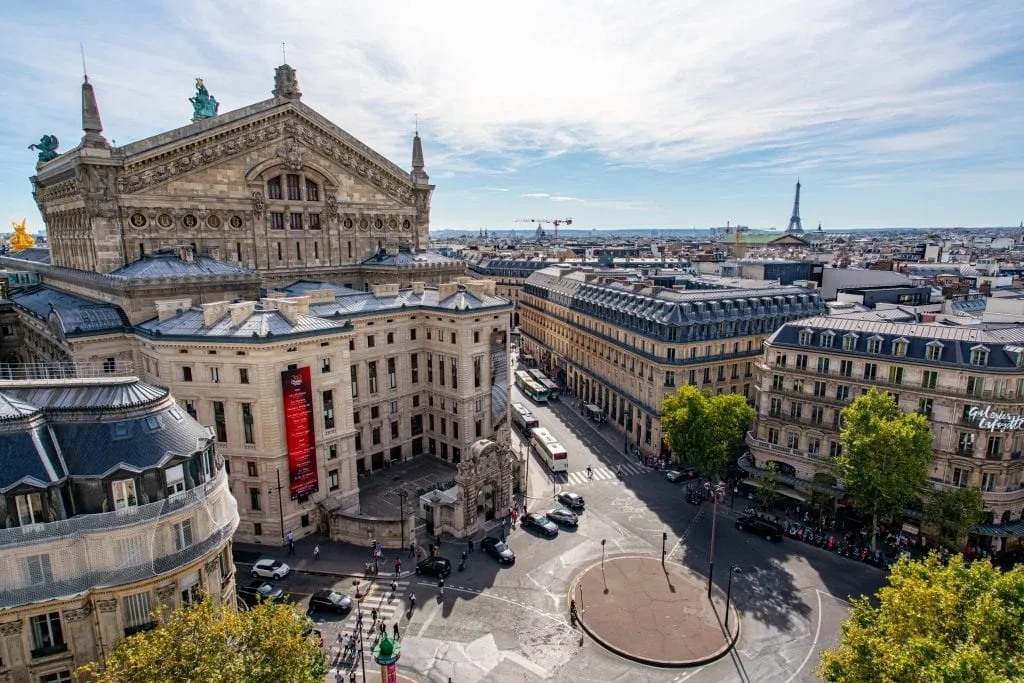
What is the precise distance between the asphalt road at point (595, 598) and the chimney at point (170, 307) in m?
27.5

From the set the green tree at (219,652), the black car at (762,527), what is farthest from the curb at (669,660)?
the green tree at (219,652)

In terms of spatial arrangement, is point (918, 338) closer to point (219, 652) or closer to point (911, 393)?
point (911, 393)

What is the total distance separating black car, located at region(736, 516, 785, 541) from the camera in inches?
2283

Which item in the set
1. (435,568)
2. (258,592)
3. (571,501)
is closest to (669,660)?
(435,568)

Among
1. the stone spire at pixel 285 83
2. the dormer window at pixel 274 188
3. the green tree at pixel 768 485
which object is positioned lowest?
the green tree at pixel 768 485

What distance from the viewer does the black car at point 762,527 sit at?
58000 mm

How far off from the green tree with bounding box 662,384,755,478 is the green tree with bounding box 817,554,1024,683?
27287 mm

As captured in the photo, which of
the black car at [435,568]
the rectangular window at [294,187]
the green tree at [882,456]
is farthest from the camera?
the rectangular window at [294,187]

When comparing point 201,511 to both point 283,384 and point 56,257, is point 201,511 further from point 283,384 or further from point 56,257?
point 56,257

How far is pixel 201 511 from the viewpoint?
1378 inches

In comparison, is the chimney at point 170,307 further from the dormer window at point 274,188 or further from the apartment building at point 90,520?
the apartment building at point 90,520

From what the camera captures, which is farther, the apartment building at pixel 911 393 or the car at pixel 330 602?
the apartment building at pixel 911 393

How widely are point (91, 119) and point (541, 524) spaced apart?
6187 cm

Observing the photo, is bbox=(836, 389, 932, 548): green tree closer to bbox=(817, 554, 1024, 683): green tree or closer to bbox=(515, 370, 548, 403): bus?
bbox=(817, 554, 1024, 683): green tree
